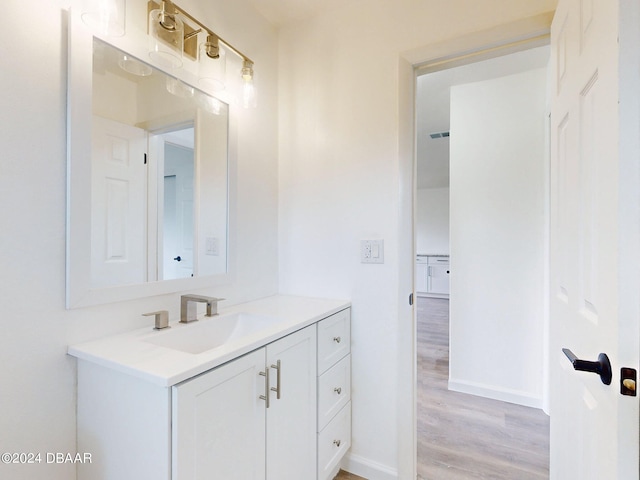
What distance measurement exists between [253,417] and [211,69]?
4.84 ft

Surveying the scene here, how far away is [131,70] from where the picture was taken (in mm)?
1162

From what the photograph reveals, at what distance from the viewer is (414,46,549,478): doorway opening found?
7.64 ft

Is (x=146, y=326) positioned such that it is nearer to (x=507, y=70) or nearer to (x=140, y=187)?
(x=140, y=187)

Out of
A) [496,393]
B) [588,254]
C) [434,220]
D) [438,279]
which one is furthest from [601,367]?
[434,220]

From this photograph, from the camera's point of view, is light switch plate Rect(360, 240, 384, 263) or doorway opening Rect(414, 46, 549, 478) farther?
doorway opening Rect(414, 46, 549, 478)

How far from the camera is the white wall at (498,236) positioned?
94.0 inches

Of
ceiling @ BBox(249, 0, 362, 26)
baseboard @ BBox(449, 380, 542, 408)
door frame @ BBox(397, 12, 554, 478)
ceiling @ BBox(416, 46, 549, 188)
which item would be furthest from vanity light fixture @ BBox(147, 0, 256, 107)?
baseboard @ BBox(449, 380, 542, 408)

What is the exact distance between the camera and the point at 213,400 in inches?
35.6

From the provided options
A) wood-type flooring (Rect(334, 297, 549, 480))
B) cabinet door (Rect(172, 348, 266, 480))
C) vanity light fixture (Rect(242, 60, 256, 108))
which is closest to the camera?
cabinet door (Rect(172, 348, 266, 480))

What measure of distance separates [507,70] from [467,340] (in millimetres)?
2127

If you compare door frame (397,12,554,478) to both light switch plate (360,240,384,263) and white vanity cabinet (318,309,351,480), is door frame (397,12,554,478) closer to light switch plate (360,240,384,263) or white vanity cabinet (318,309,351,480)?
light switch plate (360,240,384,263)

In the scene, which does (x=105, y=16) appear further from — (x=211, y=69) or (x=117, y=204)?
(x=117, y=204)

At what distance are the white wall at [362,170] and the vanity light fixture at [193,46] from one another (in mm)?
Answer: 376

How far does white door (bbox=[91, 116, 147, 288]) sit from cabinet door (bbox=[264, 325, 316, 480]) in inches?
24.2
